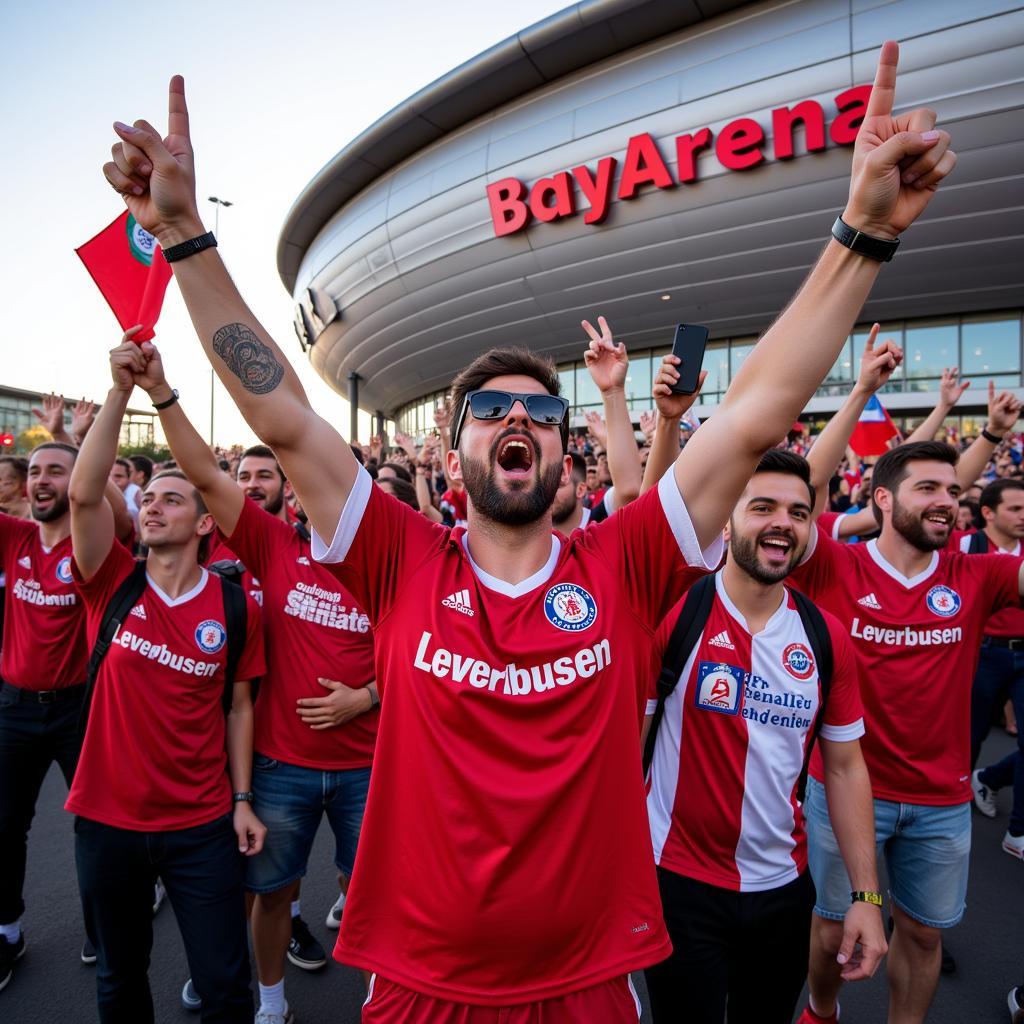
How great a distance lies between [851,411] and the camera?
292 cm

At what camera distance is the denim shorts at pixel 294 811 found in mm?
2906

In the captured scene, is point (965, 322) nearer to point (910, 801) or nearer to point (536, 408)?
point (910, 801)

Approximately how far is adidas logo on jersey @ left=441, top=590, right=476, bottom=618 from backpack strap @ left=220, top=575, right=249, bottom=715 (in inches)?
65.1

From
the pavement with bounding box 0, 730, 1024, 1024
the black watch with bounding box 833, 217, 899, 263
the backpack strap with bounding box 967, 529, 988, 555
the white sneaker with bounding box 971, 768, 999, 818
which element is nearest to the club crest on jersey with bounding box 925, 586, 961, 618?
the pavement with bounding box 0, 730, 1024, 1024

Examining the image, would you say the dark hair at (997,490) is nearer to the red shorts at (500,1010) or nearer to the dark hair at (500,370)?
the dark hair at (500,370)

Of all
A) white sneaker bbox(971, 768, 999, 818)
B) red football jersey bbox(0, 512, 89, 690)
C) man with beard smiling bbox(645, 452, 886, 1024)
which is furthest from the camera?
white sneaker bbox(971, 768, 999, 818)

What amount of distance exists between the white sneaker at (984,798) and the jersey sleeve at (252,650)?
532 cm

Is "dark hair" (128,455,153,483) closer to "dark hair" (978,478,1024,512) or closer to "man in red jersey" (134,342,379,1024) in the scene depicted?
"man in red jersey" (134,342,379,1024)

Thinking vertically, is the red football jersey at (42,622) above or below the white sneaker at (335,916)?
above

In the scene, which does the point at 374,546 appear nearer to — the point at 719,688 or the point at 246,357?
the point at 246,357

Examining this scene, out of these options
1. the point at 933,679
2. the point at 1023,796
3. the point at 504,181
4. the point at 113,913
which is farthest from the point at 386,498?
the point at 504,181

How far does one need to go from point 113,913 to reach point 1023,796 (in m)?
5.32

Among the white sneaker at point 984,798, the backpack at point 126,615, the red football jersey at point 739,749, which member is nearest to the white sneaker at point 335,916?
the backpack at point 126,615

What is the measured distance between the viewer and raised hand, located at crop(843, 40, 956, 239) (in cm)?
143
